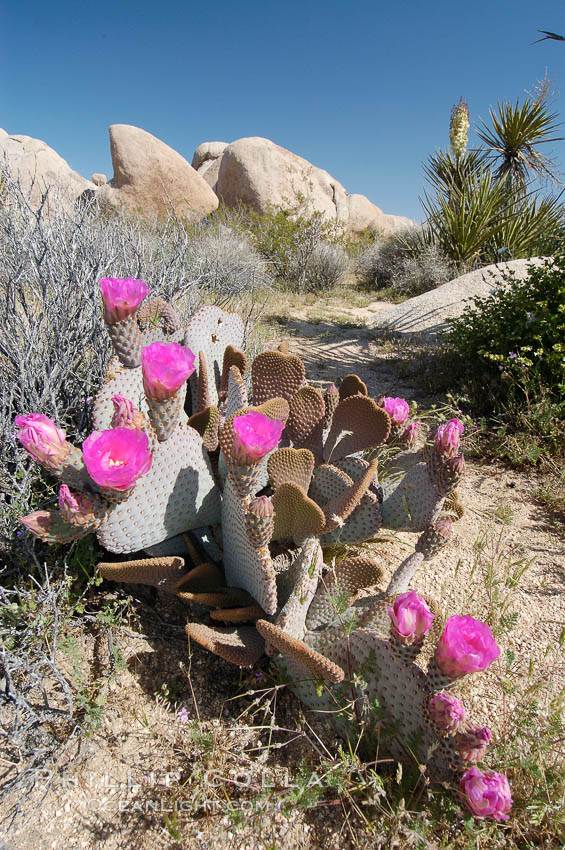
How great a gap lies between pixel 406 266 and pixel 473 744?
32.1ft

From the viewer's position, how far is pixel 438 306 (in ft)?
22.5

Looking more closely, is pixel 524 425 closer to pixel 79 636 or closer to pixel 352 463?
pixel 352 463

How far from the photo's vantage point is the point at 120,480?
Answer: 3.60ft

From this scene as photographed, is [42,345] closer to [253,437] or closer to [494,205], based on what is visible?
→ [253,437]

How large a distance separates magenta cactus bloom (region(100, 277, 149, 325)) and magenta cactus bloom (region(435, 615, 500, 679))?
1.17 m

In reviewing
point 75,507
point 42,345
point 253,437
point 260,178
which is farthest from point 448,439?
point 260,178

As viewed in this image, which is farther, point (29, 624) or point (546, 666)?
point (546, 666)

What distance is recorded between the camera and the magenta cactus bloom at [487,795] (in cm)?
94

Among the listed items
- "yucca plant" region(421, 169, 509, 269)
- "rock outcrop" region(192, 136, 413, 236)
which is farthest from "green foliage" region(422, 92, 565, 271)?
"rock outcrop" region(192, 136, 413, 236)

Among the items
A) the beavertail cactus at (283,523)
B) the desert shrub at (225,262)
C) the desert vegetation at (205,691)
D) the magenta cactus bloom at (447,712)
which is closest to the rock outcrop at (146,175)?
the desert shrub at (225,262)

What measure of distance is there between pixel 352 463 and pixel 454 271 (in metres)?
8.26

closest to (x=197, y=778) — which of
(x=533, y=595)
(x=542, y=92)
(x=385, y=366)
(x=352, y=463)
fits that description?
(x=352, y=463)

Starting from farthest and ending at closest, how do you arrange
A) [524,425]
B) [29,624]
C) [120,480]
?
[524,425] < [29,624] < [120,480]

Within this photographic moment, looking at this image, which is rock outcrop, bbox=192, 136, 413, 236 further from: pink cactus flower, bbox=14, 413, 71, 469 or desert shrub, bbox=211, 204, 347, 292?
pink cactus flower, bbox=14, 413, 71, 469
